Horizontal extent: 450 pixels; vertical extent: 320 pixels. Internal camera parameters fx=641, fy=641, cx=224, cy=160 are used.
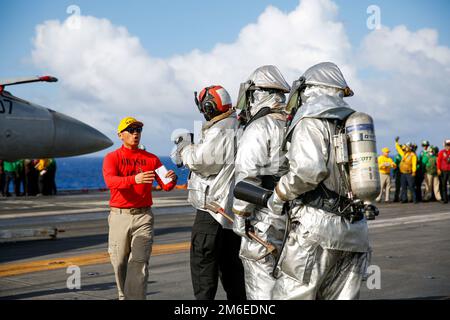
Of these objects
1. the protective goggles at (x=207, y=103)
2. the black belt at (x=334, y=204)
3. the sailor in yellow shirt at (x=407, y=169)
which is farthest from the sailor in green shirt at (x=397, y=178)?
the black belt at (x=334, y=204)

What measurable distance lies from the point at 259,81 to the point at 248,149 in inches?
29.8

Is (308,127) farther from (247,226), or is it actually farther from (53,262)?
(53,262)

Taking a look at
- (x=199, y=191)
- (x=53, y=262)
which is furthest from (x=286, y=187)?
(x=53, y=262)

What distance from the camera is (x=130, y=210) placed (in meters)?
6.22

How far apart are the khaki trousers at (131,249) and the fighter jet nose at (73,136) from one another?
18.4ft

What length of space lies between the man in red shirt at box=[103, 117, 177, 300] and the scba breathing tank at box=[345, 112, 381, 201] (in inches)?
97.5

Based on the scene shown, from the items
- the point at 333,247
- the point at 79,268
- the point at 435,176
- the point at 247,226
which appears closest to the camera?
the point at 333,247

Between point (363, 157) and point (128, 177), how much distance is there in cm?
276

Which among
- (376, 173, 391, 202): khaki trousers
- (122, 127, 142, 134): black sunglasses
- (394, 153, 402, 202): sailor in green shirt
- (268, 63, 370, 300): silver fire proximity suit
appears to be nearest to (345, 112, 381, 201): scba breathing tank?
(268, 63, 370, 300): silver fire proximity suit

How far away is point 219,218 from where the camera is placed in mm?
5723

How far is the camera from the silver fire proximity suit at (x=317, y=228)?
413 centimetres

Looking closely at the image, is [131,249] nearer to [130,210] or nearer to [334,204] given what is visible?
[130,210]

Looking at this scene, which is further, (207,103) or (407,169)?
(407,169)

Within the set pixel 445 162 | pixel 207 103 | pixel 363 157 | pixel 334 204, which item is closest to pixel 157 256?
pixel 207 103
